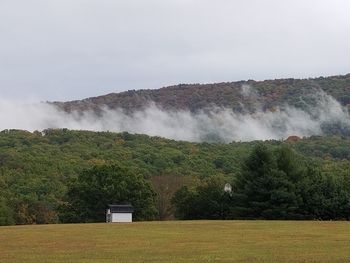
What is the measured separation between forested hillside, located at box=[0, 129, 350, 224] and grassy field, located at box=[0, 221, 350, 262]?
29067 millimetres

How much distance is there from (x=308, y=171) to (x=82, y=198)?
24.5m

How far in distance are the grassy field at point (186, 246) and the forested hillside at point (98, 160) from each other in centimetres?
2907

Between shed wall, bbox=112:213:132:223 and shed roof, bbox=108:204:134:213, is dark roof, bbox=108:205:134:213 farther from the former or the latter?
shed wall, bbox=112:213:132:223

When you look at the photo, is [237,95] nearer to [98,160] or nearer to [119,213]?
[98,160]

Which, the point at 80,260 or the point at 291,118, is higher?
the point at 291,118

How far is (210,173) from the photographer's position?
97438 millimetres

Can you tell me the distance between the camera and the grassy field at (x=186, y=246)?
75.3 ft

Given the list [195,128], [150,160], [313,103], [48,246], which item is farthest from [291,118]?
[48,246]

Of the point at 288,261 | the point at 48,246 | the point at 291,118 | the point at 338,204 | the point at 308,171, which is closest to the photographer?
the point at 288,261

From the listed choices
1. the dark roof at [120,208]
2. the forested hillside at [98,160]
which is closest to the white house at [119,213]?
the dark roof at [120,208]

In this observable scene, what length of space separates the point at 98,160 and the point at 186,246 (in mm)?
79395

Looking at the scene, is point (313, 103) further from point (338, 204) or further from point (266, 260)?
point (266, 260)

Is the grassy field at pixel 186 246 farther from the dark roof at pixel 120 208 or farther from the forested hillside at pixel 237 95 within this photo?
the forested hillside at pixel 237 95

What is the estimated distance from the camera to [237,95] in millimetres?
188000
